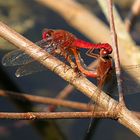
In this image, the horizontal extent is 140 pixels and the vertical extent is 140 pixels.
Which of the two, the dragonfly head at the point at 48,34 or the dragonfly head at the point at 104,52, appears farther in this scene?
the dragonfly head at the point at 48,34

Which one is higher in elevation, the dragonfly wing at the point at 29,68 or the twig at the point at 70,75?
the twig at the point at 70,75

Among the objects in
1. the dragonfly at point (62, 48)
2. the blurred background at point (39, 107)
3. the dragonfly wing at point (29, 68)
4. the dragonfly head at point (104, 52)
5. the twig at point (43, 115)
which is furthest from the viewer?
the blurred background at point (39, 107)

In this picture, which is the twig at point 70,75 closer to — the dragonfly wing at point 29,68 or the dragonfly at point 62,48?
the dragonfly at point 62,48

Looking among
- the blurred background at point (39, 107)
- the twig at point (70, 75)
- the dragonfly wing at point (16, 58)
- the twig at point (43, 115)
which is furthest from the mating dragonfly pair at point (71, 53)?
the blurred background at point (39, 107)

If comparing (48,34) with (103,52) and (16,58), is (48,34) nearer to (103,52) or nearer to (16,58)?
(16,58)

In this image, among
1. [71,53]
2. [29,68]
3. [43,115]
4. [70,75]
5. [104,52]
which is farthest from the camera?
[29,68]

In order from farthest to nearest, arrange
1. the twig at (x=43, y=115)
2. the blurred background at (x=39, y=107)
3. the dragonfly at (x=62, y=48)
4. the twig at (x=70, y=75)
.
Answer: the blurred background at (x=39, y=107) → the dragonfly at (x=62, y=48) → the twig at (x=70, y=75) → the twig at (x=43, y=115)

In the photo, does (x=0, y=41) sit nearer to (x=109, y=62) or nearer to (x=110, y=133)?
(x=110, y=133)

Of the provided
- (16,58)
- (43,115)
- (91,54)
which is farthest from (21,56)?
(43,115)
